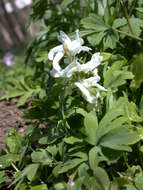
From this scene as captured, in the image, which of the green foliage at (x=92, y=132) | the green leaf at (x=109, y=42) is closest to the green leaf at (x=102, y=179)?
the green foliage at (x=92, y=132)

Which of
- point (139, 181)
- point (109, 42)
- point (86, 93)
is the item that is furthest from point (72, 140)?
point (109, 42)

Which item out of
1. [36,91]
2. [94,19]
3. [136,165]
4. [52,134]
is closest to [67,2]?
[94,19]

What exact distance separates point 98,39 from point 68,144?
0.64 metres

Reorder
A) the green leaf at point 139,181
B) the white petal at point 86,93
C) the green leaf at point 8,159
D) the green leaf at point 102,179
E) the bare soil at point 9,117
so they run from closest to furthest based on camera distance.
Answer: the green leaf at point 102,179
the green leaf at point 139,181
the white petal at point 86,93
the green leaf at point 8,159
the bare soil at point 9,117

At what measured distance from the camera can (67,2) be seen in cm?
249

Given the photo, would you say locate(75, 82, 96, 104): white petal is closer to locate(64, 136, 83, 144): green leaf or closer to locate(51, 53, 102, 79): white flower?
locate(51, 53, 102, 79): white flower

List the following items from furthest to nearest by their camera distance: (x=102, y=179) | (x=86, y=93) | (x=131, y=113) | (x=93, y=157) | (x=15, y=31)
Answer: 1. (x=15, y=31)
2. (x=131, y=113)
3. (x=86, y=93)
4. (x=93, y=157)
5. (x=102, y=179)

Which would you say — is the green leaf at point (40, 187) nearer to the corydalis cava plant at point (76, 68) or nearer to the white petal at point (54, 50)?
the corydalis cava plant at point (76, 68)

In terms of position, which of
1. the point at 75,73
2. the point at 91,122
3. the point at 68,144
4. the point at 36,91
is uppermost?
the point at 75,73

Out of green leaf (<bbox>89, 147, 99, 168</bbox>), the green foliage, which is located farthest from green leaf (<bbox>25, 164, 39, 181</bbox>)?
green leaf (<bbox>89, 147, 99, 168</bbox>)

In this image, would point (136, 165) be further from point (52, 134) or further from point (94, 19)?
point (94, 19)

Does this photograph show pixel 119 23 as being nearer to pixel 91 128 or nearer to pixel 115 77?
pixel 115 77

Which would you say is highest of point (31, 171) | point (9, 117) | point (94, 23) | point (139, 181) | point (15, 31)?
point (94, 23)

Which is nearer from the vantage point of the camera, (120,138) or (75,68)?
(120,138)
